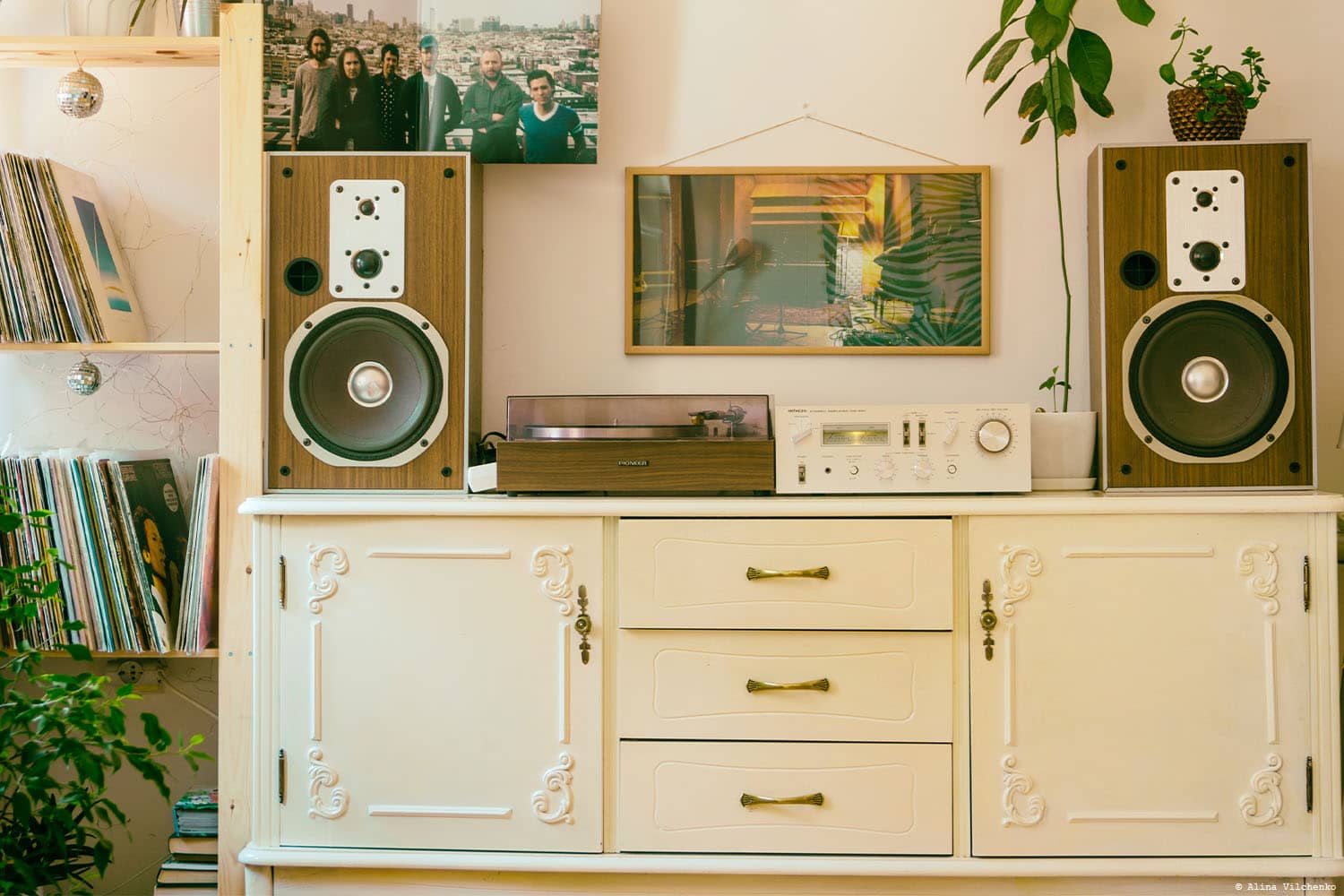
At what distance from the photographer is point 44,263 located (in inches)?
65.4

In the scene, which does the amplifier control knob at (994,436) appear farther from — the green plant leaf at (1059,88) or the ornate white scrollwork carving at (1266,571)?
the green plant leaf at (1059,88)

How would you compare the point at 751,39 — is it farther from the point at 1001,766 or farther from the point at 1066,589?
the point at 1001,766

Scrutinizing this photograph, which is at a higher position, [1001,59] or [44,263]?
[1001,59]

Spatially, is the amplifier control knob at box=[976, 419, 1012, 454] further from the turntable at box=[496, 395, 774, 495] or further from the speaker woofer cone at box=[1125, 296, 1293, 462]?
the turntable at box=[496, 395, 774, 495]

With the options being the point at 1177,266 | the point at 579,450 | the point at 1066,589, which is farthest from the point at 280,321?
the point at 1177,266

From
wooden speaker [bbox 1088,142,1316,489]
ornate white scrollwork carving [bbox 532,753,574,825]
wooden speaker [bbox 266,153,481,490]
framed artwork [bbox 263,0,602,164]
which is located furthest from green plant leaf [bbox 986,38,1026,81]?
ornate white scrollwork carving [bbox 532,753,574,825]

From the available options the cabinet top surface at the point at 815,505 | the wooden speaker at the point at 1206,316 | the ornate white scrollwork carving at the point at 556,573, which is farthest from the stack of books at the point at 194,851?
the wooden speaker at the point at 1206,316

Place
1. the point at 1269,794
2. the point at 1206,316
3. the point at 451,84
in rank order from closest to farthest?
the point at 1269,794 < the point at 1206,316 < the point at 451,84

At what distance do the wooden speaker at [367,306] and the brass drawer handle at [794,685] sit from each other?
588 mm

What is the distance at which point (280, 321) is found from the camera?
5.30 ft

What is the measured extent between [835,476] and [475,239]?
0.84 metres

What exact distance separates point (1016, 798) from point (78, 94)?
196 cm

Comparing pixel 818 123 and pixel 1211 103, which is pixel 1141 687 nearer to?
pixel 1211 103

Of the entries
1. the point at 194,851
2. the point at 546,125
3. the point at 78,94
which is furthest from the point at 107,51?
the point at 194,851
